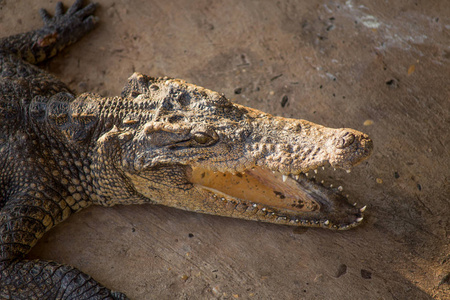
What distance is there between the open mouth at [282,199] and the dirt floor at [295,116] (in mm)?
168

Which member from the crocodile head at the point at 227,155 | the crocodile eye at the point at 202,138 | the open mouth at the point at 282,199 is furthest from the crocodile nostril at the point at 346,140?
the crocodile eye at the point at 202,138

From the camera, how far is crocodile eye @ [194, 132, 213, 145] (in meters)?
2.93

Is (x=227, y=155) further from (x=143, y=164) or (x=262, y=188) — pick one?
(x=143, y=164)

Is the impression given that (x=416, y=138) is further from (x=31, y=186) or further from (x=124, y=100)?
(x=31, y=186)

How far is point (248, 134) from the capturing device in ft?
9.68

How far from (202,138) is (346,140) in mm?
995

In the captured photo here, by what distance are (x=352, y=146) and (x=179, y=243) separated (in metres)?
1.60

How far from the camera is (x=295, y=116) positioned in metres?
4.04

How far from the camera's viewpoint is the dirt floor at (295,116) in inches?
122

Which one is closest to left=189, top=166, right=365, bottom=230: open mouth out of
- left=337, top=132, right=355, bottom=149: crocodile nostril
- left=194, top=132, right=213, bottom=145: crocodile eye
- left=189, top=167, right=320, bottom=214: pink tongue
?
left=189, top=167, right=320, bottom=214: pink tongue

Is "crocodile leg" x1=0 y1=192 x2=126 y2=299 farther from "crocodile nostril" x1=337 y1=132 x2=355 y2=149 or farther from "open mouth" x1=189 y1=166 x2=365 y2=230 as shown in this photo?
"crocodile nostril" x1=337 y1=132 x2=355 y2=149

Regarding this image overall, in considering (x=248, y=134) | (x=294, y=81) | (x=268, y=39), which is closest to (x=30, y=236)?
(x=248, y=134)

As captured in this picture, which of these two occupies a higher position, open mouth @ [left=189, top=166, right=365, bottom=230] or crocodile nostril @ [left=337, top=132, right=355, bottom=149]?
crocodile nostril @ [left=337, top=132, right=355, bottom=149]

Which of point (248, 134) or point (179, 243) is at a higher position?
point (248, 134)
